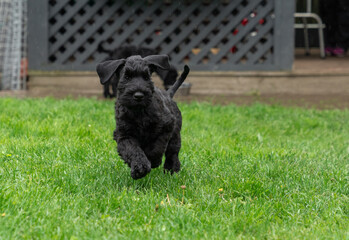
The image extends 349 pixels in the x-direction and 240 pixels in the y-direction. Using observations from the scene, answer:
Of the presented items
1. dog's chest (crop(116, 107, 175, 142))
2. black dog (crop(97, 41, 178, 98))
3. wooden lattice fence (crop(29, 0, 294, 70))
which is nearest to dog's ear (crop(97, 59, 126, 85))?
dog's chest (crop(116, 107, 175, 142))

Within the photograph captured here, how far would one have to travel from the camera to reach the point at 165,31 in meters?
8.93

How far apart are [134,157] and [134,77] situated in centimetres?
55

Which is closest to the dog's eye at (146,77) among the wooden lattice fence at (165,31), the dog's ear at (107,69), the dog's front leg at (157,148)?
the dog's ear at (107,69)

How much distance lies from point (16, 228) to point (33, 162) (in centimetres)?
131

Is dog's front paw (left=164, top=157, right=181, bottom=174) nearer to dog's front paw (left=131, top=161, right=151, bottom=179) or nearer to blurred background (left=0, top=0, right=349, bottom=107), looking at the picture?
dog's front paw (left=131, top=161, right=151, bottom=179)

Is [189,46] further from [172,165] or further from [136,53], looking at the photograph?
[172,165]

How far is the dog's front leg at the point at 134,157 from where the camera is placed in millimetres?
3146

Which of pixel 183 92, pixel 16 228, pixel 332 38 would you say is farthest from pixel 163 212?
pixel 332 38

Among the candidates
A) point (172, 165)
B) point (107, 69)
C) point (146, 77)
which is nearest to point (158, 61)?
point (146, 77)

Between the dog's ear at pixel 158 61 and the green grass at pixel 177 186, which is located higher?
the dog's ear at pixel 158 61

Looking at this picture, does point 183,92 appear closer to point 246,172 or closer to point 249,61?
point 249,61

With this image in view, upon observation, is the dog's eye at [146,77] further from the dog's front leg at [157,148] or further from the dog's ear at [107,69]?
the dog's front leg at [157,148]

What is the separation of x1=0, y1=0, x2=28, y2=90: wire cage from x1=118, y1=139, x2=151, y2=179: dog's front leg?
620cm

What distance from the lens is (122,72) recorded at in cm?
341
